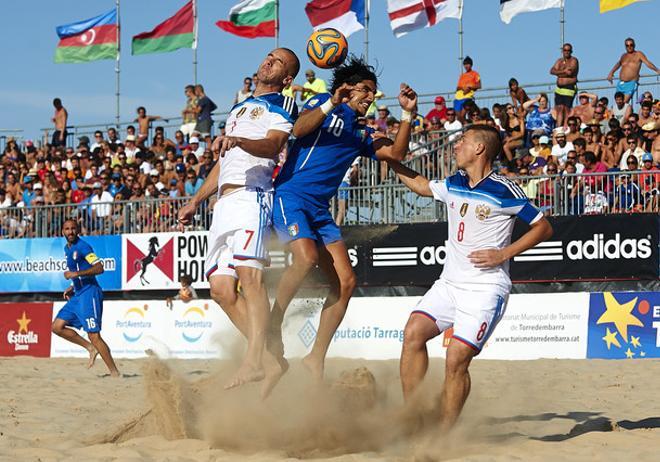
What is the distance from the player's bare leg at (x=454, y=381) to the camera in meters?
6.59

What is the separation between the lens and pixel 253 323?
6914 mm

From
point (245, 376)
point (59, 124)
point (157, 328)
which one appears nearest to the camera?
point (245, 376)

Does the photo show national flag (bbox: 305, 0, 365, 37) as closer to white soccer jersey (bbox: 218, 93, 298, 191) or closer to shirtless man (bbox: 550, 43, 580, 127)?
shirtless man (bbox: 550, 43, 580, 127)

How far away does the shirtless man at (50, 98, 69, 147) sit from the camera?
83.9ft

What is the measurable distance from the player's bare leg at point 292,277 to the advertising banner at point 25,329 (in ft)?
42.1

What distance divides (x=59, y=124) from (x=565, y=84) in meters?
13.4

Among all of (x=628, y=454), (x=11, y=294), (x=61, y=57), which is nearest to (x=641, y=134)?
(x=628, y=454)

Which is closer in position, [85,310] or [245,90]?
[85,310]

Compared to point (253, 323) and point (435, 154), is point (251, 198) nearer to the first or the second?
point (253, 323)

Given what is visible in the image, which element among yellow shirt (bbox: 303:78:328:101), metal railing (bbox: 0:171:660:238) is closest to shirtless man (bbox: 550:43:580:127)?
metal railing (bbox: 0:171:660:238)

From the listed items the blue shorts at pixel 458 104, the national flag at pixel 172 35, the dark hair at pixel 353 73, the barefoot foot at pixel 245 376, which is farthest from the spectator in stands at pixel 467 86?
the barefoot foot at pixel 245 376

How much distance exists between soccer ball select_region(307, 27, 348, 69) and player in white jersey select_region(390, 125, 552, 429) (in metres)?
1.19

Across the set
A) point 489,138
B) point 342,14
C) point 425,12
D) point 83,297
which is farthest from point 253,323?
point 342,14

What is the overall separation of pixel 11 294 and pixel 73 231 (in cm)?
738
